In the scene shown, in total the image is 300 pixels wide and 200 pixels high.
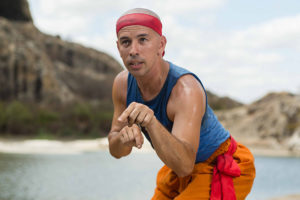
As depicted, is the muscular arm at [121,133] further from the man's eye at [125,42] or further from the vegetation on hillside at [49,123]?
the vegetation on hillside at [49,123]

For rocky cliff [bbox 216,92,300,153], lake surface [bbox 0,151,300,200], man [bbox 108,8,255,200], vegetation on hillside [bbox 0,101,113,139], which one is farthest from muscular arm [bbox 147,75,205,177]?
vegetation on hillside [bbox 0,101,113,139]

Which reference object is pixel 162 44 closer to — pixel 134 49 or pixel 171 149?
pixel 134 49

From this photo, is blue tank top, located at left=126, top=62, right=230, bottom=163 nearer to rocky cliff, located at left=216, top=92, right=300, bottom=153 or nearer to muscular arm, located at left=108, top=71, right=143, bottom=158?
muscular arm, located at left=108, top=71, right=143, bottom=158

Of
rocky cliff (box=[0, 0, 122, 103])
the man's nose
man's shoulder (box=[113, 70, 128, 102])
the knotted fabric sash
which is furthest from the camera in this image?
rocky cliff (box=[0, 0, 122, 103])

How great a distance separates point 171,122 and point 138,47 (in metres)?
0.48

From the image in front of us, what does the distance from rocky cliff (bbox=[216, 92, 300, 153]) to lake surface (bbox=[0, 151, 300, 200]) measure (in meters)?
9.52

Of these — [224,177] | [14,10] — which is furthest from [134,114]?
[14,10]

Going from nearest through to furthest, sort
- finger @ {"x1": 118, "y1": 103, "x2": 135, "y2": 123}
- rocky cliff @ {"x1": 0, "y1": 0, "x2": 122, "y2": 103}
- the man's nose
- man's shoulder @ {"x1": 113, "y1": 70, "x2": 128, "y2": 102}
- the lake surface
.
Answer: finger @ {"x1": 118, "y1": 103, "x2": 135, "y2": 123}
the man's nose
man's shoulder @ {"x1": 113, "y1": 70, "x2": 128, "y2": 102}
the lake surface
rocky cliff @ {"x1": 0, "y1": 0, "x2": 122, "y2": 103}

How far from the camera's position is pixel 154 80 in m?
2.34

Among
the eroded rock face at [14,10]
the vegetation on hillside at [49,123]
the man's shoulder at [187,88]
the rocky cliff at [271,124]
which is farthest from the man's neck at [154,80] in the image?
the eroded rock face at [14,10]

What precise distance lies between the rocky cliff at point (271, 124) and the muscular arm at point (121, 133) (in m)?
26.8

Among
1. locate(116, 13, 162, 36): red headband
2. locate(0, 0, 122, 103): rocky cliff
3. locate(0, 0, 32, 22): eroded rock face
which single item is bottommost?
locate(0, 0, 122, 103): rocky cliff

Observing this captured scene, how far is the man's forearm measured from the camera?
1905 millimetres

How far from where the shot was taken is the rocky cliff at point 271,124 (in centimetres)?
2870
